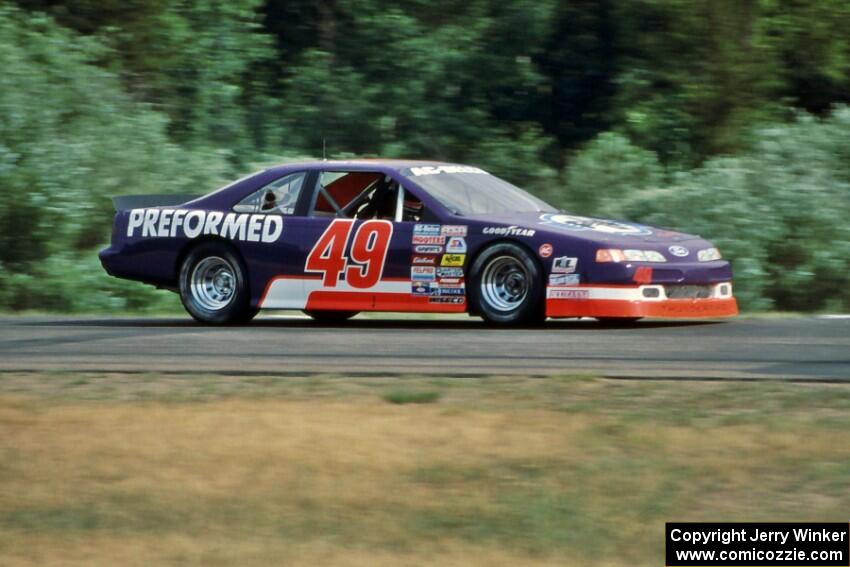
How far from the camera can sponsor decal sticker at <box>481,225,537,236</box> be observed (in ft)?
38.1

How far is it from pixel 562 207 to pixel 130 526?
14501 mm

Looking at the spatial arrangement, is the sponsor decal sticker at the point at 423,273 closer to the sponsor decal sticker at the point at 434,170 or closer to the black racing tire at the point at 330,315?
the sponsor decal sticker at the point at 434,170

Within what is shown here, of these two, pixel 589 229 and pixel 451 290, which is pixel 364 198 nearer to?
pixel 451 290

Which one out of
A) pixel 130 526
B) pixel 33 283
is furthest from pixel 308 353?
pixel 33 283

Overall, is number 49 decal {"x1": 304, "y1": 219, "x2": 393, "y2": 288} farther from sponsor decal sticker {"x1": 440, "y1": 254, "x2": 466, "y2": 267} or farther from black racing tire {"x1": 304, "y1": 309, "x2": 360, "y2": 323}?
black racing tire {"x1": 304, "y1": 309, "x2": 360, "y2": 323}

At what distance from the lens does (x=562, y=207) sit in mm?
20109

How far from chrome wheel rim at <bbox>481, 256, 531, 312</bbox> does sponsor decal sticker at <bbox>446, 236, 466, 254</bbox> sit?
25cm

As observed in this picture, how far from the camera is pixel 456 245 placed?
38.9 feet

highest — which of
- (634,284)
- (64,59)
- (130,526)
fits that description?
(64,59)

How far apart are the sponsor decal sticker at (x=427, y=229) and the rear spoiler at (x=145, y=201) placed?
2.27 m

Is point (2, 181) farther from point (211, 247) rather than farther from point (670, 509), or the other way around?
point (670, 509)
